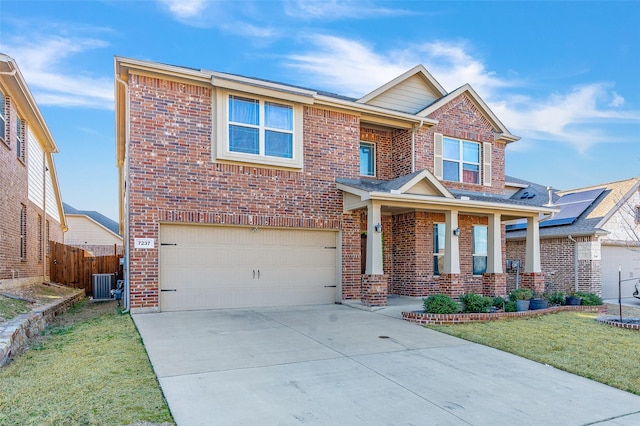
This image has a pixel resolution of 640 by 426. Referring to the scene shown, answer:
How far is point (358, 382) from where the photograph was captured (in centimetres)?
528

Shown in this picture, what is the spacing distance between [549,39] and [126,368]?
61.0 ft

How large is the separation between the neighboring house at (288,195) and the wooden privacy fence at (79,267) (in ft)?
17.1

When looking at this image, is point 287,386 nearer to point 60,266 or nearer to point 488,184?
point 488,184

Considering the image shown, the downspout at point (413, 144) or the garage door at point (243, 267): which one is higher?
the downspout at point (413, 144)

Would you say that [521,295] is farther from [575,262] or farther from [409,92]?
[409,92]

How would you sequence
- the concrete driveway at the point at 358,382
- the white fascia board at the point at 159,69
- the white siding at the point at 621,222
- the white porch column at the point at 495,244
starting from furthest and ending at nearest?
the white siding at the point at 621,222 → the white porch column at the point at 495,244 → the white fascia board at the point at 159,69 → the concrete driveway at the point at 358,382

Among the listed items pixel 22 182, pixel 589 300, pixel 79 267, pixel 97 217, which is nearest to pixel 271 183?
pixel 22 182

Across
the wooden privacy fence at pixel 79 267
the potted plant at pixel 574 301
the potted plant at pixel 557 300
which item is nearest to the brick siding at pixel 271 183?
the potted plant at pixel 557 300

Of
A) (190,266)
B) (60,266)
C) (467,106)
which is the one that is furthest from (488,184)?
(60,266)

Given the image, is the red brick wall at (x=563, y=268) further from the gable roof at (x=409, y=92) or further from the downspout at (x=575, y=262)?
the gable roof at (x=409, y=92)

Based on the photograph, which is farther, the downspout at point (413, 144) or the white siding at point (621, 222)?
the white siding at point (621, 222)

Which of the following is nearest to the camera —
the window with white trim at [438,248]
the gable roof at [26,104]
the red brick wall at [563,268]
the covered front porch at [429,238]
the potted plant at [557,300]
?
the gable roof at [26,104]

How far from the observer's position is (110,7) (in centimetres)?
1310

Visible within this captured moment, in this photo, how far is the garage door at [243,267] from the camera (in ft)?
33.6
